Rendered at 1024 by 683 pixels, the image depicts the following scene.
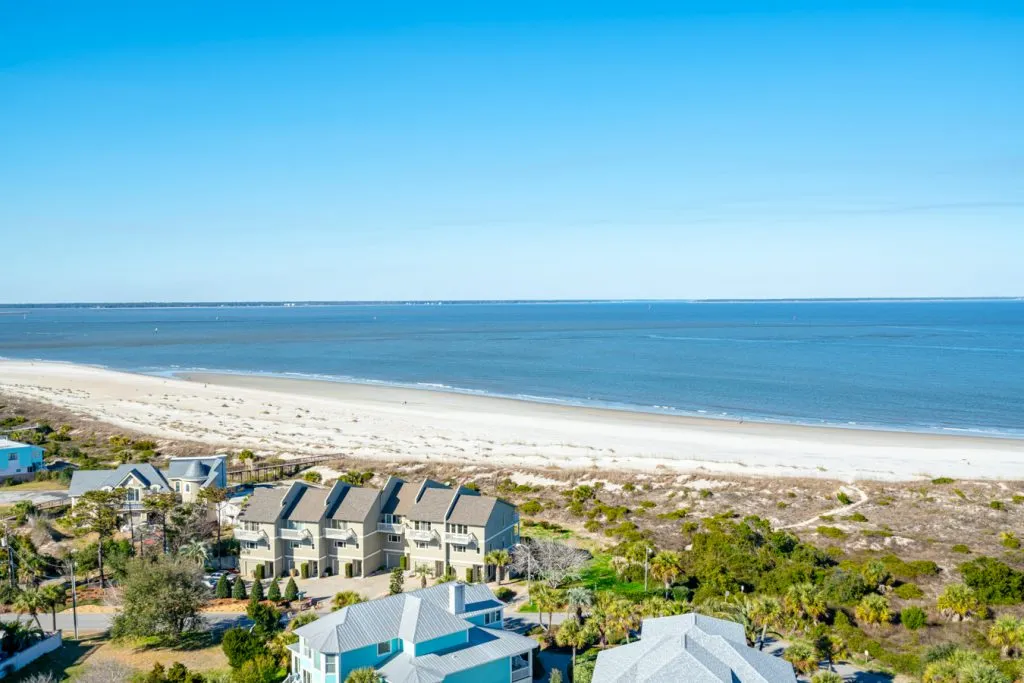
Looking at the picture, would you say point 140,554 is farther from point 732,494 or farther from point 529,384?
point 529,384

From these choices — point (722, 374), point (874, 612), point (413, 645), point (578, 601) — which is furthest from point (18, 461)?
point (722, 374)

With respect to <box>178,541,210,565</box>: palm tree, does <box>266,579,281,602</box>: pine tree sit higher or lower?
lower

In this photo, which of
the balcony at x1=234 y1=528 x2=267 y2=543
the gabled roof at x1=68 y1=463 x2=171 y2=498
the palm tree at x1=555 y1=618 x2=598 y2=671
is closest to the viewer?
the palm tree at x1=555 y1=618 x2=598 y2=671

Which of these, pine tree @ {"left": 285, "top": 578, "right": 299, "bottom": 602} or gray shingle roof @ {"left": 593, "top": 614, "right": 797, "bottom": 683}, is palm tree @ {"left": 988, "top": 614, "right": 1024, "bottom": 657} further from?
pine tree @ {"left": 285, "top": 578, "right": 299, "bottom": 602}

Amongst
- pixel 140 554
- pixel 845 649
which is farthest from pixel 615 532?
pixel 140 554

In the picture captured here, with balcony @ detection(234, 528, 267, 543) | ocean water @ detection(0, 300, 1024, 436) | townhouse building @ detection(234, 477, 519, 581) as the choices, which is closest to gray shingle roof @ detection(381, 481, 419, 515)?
townhouse building @ detection(234, 477, 519, 581)

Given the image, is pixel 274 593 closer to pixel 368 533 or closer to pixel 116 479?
pixel 368 533

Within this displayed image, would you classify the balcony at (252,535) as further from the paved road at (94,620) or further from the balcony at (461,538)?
the balcony at (461,538)
